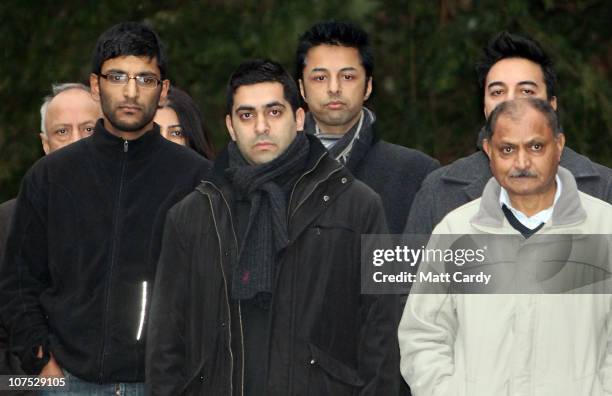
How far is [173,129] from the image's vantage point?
28.0 feet

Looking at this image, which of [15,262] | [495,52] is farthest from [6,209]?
[495,52]

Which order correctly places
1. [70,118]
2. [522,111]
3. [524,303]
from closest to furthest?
1. [524,303]
2. [522,111]
3. [70,118]

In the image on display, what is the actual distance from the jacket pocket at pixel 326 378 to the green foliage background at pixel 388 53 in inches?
187

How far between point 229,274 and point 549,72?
199 centimetres

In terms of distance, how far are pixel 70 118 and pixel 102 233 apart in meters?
1.38

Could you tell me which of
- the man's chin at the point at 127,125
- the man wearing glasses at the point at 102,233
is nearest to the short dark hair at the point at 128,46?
the man wearing glasses at the point at 102,233

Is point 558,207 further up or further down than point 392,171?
further down

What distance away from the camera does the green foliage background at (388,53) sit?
11141 mm

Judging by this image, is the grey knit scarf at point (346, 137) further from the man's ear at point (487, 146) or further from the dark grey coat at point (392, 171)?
the man's ear at point (487, 146)

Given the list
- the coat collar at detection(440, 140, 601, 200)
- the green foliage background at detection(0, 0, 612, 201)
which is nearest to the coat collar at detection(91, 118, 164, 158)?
the coat collar at detection(440, 140, 601, 200)

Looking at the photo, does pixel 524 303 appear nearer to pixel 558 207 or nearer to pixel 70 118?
pixel 558 207

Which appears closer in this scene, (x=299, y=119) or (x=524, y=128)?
(x=524, y=128)

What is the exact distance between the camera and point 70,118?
8039mm

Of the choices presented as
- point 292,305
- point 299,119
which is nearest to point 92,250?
point 292,305
